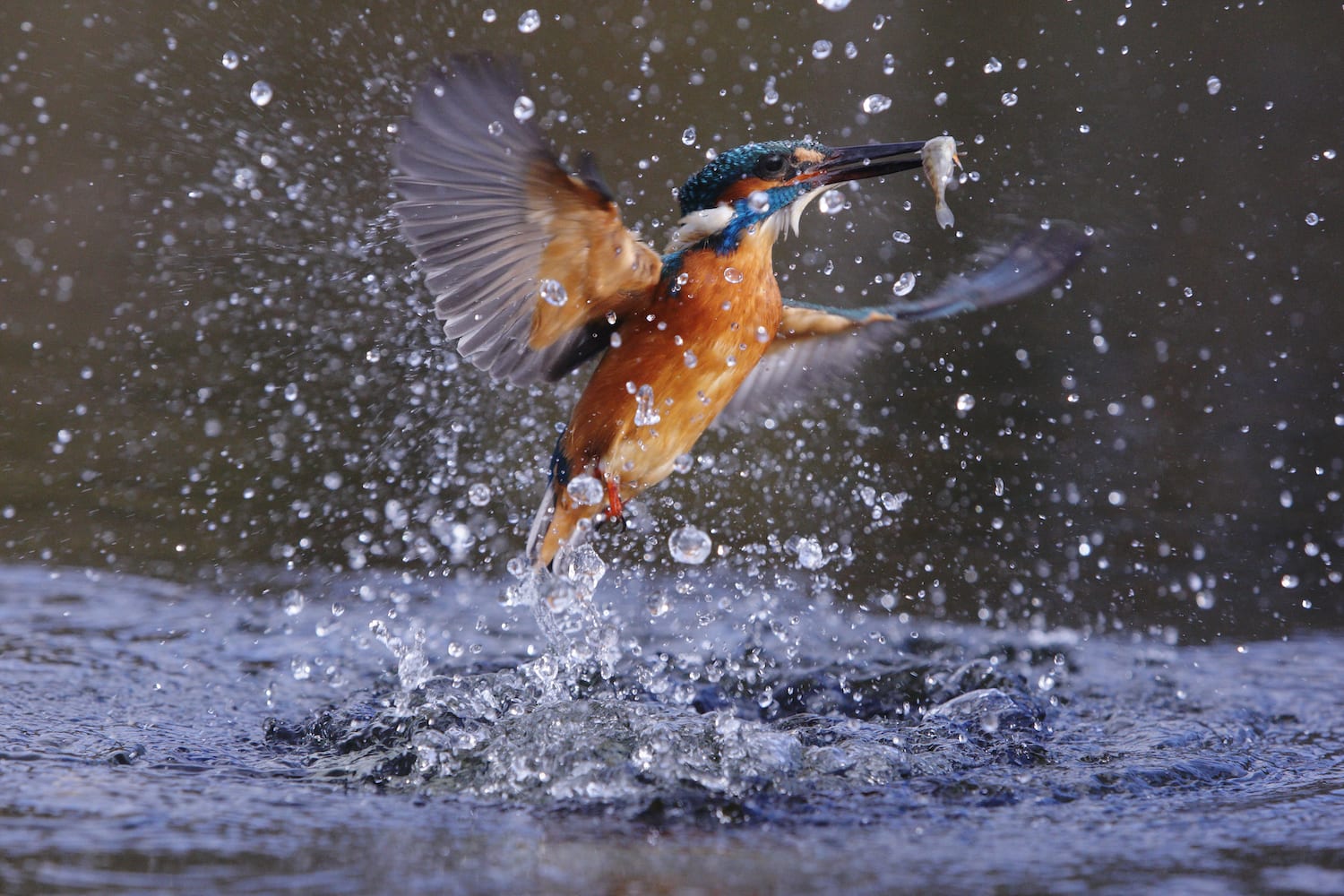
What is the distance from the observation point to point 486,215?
2.28 m

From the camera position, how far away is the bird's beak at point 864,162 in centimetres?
243

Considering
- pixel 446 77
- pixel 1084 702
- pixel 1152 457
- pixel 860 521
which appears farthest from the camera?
pixel 1152 457

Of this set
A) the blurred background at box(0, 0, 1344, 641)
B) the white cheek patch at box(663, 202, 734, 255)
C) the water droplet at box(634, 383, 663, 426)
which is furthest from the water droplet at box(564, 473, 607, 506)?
the blurred background at box(0, 0, 1344, 641)

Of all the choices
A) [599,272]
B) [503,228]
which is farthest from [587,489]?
[503,228]

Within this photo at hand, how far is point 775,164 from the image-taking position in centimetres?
246

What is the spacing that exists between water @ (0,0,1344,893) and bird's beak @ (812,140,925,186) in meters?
0.36

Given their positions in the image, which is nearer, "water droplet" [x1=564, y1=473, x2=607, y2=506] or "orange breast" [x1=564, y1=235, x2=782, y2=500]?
"orange breast" [x1=564, y1=235, x2=782, y2=500]

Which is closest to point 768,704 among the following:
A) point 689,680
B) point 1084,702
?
point 689,680

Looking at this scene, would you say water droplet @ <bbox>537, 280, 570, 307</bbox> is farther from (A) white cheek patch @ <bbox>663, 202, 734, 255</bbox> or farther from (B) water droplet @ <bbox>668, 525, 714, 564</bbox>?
(B) water droplet @ <bbox>668, 525, 714, 564</bbox>

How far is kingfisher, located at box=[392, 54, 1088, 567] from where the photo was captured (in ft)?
7.15

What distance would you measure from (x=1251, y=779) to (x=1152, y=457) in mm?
2094

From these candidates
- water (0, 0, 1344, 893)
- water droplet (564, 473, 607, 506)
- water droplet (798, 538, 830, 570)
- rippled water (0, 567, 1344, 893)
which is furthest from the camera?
water droplet (798, 538, 830, 570)

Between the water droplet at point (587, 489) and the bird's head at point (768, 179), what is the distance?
473 mm

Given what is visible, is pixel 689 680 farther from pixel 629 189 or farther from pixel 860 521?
pixel 629 189
